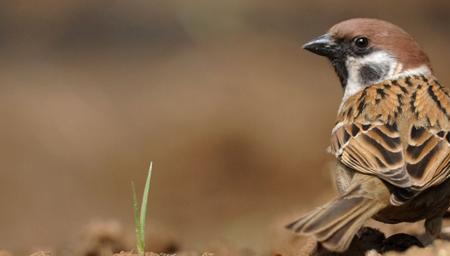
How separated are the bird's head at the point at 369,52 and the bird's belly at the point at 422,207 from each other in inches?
43.7

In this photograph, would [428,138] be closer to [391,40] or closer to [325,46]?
[391,40]

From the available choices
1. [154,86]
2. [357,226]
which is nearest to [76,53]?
[154,86]

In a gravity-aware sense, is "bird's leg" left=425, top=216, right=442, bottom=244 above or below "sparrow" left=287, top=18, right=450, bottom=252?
below

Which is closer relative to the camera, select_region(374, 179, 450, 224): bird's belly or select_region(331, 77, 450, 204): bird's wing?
select_region(331, 77, 450, 204): bird's wing

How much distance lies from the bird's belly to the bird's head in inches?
43.7

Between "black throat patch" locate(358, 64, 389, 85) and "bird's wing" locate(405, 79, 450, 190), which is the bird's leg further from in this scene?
"black throat patch" locate(358, 64, 389, 85)

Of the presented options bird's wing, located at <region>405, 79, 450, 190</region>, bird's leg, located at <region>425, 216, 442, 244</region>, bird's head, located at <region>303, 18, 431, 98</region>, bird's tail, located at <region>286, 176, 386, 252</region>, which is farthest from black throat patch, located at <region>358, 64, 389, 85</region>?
bird's tail, located at <region>286, 176, 386, 252</region>

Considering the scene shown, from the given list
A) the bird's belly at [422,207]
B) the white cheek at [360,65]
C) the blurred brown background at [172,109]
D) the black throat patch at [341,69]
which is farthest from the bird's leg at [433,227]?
the blurred brown background at [172,109]

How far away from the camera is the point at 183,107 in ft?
45.6

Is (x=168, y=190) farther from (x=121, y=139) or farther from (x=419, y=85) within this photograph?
(x=419, y=85)

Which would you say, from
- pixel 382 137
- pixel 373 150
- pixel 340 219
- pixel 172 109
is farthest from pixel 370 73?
pixel 172 109

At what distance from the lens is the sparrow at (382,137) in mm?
5965

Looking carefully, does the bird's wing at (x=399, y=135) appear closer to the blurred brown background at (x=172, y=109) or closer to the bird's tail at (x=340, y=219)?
the bird's tail at (x=340, y=219)

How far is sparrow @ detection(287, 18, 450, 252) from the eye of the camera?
5965 millimetres
